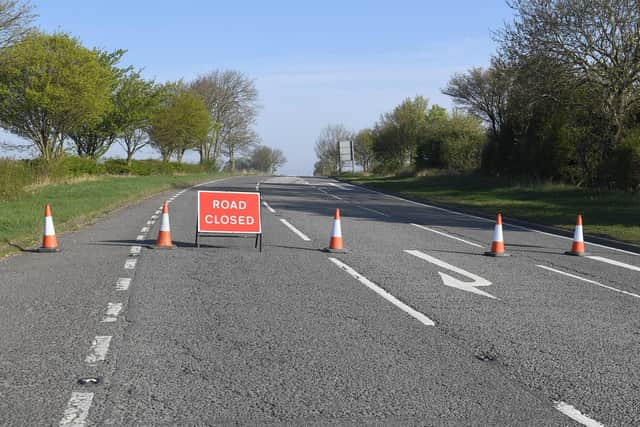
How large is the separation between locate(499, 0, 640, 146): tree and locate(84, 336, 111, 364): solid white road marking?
25.7 meters

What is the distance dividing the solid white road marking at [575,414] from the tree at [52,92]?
3797 centimetres

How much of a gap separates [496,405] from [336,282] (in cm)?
458

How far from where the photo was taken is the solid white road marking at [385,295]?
6.89 metres

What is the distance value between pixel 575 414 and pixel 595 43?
26.1m

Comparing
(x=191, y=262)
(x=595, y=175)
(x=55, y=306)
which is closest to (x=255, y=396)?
(x=55, y=306)

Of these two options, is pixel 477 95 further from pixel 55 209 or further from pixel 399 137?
pixel 55 209

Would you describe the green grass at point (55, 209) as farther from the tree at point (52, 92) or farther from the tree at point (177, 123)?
the tree at point (177, 123)

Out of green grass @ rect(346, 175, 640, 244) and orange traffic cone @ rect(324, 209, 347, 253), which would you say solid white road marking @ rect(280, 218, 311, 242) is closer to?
orange traffic cone @ rect(324, 209, 347, 253)

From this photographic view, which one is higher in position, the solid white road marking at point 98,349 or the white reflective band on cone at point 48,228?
the white reflective band on cone at point 48,228

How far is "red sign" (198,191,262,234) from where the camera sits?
1236 centimetres

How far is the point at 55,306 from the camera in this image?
716 centimetres

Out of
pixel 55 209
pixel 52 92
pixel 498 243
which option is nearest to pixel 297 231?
pixel 498 243

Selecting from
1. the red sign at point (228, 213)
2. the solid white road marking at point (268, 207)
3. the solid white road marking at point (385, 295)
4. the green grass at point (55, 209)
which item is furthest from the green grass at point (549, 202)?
the green grass at point (55, 209)

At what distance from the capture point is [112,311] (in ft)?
22.8
